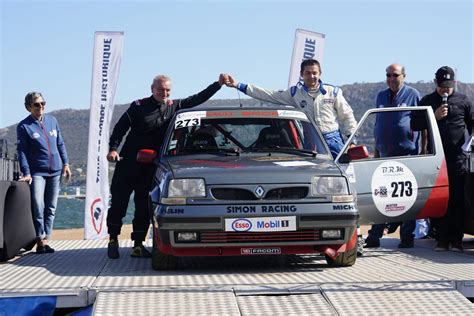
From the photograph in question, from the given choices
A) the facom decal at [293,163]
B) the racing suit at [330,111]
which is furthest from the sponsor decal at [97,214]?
the facom decal at [293,163]

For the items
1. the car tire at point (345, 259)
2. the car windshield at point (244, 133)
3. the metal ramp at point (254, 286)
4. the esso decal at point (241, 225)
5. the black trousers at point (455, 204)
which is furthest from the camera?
the black trousers at point (455, 204)

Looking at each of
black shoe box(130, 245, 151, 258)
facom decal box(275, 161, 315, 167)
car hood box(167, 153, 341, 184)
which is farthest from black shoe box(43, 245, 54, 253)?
facom decal box(275, 161, 315, 167)

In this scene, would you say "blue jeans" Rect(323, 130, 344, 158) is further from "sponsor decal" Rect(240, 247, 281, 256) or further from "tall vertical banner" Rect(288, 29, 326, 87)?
"tall vertical banner" Rect(288, 29, 326, 87)

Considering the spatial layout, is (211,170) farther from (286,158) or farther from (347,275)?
(347,275)

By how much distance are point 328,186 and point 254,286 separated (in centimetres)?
144

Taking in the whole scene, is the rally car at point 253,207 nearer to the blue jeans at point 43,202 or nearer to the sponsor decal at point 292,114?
the sponsor decal at point 292,114

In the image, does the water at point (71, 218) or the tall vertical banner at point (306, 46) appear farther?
the water at point (71, 218)

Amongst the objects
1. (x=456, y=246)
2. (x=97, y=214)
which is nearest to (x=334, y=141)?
(x=456, y=246)

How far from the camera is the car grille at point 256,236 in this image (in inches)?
265

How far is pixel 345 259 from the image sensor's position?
7203 mm

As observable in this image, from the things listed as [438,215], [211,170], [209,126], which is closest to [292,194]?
[211,170]

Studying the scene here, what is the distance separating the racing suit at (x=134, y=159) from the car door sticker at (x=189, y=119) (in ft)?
2.09

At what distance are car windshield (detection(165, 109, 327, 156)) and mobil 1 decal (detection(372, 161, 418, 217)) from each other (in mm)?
685

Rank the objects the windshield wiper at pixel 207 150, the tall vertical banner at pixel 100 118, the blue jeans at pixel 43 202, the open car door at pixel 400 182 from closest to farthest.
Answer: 1. the windshield wiper at pixel 207 150
2. the open car door at pixel 400 182
3. the blue jeans at pixel 43 202
4. the tall vertical banner at pixel 100 118
